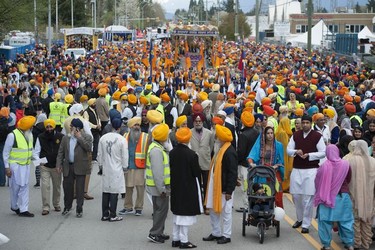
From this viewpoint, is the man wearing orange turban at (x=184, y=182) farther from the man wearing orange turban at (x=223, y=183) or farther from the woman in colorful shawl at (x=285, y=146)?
the woman in colorful shawl at (x=285, y=146)

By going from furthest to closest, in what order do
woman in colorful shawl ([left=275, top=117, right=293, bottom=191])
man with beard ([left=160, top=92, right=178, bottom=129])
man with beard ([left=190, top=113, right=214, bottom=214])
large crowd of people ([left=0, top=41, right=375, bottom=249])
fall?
man with beard ([left=160, top=92, right=178, bottom=129]), woman in colorful shawl ([left=275, top=117, right=293, bottom=191]), man with beard ([left=190, top=113, right=214, bottom=214]), large crowd of people ([left=0, top=41, right=375, bottom=249])

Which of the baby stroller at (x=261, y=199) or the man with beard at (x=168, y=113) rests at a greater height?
the man with beard at (x=168, y=113)

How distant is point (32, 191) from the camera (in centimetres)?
1611

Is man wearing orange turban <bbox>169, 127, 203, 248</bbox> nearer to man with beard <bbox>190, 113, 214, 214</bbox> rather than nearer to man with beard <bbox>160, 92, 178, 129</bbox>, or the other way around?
man with beard <bbox>190, 113, 214, 214</bbox>

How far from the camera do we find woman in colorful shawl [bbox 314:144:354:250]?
35.8 ft

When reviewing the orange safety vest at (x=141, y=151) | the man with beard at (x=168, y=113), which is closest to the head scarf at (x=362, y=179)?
the orange safety vest at (x=141, y=151)

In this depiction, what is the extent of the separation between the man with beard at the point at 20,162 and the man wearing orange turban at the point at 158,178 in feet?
9.06

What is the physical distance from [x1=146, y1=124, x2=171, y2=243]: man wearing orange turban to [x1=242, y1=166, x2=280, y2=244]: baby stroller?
4.05 ft

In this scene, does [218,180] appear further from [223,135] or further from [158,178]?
[158,178]

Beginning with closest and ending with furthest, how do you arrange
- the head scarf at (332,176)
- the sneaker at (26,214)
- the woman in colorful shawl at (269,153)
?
1. the head scarf at (332,176)
2. the woman in colorful shawl at (269,153)
3. the sneaker at (26,214)

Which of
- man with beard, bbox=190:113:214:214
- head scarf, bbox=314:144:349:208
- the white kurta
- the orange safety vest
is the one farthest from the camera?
man with beard, bbox=190:113:214:214

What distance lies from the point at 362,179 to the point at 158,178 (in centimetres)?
278

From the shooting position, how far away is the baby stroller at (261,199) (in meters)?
11.6

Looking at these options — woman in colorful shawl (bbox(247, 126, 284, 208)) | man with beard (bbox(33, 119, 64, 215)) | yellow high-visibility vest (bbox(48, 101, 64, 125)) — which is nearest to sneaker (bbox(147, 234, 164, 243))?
woman in colorful shawl (bbox(247, 126, 284, 208))
